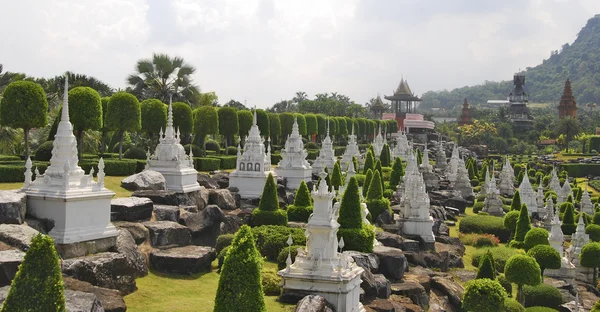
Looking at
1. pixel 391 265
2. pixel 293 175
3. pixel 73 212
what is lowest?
pixel 391 265

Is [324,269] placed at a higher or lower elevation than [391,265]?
higher

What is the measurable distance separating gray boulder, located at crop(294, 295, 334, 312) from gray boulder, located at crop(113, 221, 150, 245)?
7.29 meters

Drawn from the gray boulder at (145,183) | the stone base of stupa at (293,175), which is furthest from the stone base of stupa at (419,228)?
the gray boulder at (145,183)

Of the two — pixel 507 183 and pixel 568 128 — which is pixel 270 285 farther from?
pixel 568 128

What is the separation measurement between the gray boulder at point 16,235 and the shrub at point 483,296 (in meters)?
15.1

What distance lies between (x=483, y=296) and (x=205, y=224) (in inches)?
431

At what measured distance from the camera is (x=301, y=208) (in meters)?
30.8

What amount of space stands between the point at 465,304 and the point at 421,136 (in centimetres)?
10202

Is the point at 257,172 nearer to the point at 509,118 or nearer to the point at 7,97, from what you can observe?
the point at 7,97

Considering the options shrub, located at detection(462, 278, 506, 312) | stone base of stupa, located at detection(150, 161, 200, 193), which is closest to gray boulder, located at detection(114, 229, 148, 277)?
stone base of stupa, located at detection(150, 161, 200, 193)

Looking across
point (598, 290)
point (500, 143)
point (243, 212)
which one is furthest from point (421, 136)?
point (243, 212)

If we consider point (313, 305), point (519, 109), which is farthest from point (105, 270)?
point (519, 109)

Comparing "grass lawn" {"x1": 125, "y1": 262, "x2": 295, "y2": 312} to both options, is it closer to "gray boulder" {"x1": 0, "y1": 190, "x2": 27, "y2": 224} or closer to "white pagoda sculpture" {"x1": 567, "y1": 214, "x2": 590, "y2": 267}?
"gray boulder" {"x1": 0, "y1": 190, "x2": 27, "y2": 224}

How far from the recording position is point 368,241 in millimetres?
25359
